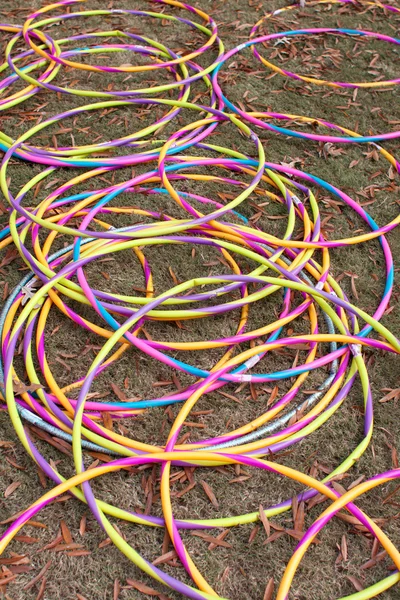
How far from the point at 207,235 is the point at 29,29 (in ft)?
7.73

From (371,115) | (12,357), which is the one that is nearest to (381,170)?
(371,115)

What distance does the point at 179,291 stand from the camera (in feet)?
8.82

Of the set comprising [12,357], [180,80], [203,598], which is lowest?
[203,598]

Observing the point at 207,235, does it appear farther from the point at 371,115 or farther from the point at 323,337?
the point at 371,115

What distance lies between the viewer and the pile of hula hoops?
2.26 m

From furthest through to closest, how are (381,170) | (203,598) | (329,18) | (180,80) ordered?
(329,18), (180,80), (381,170), (203,598)

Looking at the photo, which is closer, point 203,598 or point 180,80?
point 203,598

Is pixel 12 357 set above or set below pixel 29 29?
below

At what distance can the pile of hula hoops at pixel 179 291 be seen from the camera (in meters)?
2.26

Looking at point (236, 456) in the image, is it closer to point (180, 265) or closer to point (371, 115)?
point (180, 265)

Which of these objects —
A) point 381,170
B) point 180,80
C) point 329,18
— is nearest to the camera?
point 381,170

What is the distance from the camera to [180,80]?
13.6 feet

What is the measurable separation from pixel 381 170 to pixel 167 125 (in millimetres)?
1412

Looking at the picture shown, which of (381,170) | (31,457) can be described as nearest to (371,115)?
(381,170)
